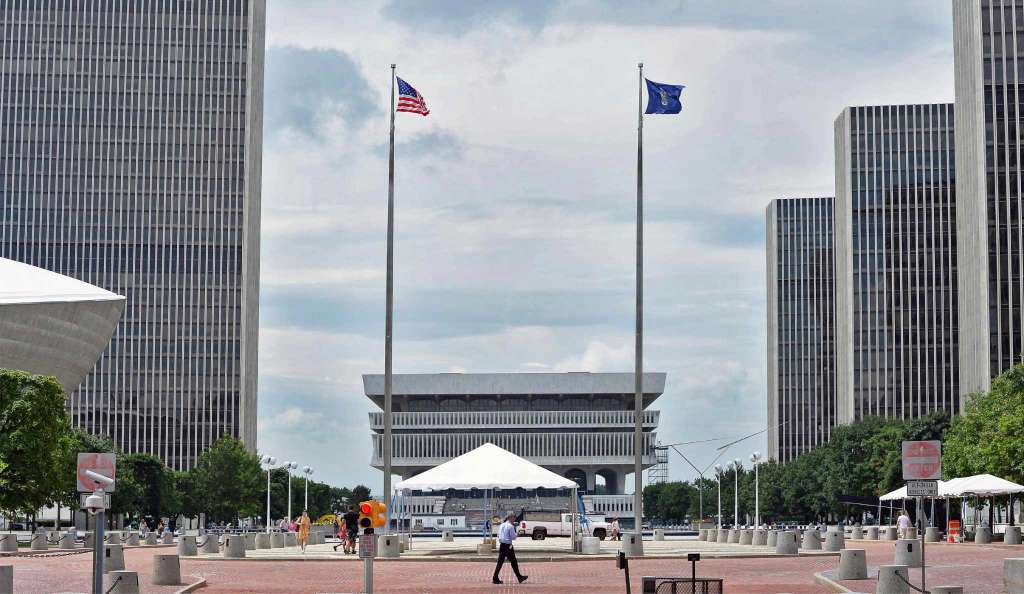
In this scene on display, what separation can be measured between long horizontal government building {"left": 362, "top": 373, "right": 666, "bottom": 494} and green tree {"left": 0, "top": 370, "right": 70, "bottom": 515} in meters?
124

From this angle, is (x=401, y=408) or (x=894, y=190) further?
(x=401, y=408)

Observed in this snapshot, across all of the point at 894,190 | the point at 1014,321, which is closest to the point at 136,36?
the point at 894,190

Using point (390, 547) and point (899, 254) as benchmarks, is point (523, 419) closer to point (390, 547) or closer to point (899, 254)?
point (899, 254)

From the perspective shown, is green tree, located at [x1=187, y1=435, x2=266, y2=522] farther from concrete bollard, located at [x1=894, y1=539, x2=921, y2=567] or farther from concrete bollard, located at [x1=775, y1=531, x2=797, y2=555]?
concrete bollard, located at [x1=894, y1=539, x2=921, y2=567]

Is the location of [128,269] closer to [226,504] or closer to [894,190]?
[226,504]

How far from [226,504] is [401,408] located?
6768 centimetres

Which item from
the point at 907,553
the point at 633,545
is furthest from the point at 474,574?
the point at 907,553

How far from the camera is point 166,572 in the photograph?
111 feet

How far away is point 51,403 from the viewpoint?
6297 centimetres

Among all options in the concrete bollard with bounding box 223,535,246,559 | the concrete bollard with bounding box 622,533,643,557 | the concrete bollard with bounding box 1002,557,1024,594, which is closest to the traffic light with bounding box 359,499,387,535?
the concrete bollard with bounding box 1002,557,1024,594

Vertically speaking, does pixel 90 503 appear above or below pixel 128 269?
below

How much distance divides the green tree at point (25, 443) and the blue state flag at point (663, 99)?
28.4m

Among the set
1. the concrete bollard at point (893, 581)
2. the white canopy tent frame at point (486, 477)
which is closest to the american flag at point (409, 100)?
the white canopy tent frame at point (486, 477)

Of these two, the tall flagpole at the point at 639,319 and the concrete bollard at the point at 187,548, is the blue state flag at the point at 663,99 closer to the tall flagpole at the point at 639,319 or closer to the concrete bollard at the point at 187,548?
the tall flagpole at the point at 639,319
